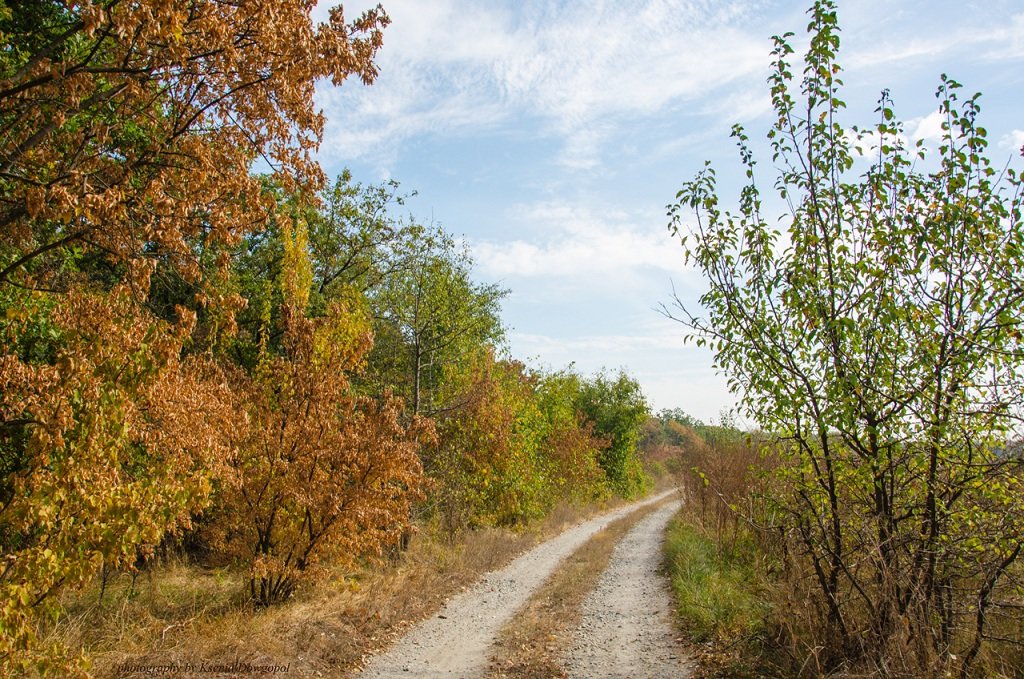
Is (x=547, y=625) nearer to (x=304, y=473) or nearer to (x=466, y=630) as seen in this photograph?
(x=466, y=630)

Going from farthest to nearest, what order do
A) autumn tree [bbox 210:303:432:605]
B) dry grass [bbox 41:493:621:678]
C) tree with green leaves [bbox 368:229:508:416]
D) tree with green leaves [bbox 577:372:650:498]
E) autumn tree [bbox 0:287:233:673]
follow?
tree with green leaves [bbox 577:372:650:498]
tree with green leaves [bbox 368:229:508:416]
autumn tree [bbox 210:303:432:605]
dry grass [bbox 41:493:621:678]
autumn tree [bbox 0:287:233:673]


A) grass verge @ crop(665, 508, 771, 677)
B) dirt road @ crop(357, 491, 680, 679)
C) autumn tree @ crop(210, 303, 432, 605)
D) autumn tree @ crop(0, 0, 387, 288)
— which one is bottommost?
dirt road @ crop(357, 491, 680, 679)

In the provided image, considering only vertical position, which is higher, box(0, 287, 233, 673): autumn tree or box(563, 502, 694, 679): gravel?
box(0, 287, 233, 673): autumn tree

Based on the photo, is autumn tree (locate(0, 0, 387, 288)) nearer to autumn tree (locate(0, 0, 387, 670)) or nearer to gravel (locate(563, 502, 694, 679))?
autumn tree (locate(0, 0, 387, 670))

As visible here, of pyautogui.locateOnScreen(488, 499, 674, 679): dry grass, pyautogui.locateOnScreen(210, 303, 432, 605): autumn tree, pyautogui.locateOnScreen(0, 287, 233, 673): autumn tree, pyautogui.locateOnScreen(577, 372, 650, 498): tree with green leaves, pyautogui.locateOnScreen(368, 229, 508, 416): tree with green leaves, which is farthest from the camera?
pyautogui.locateOnScreen(577, 372, 650, 498): tree with green leaves

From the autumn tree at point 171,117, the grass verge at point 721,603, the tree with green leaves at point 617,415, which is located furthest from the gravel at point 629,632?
the tree with green leaves at point 617,415

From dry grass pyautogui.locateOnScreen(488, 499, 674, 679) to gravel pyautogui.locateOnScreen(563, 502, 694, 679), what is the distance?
0.18 m

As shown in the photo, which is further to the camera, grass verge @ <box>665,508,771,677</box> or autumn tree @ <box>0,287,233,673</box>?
grass verge @ <box>665,508,771,677</box>

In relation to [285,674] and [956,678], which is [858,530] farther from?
[285,674]

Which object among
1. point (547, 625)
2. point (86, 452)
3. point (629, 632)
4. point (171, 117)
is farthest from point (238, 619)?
point (171, 117)

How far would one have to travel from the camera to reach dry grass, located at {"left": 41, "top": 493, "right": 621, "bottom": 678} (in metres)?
6.96

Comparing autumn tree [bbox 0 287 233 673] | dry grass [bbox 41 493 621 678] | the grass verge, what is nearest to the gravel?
the grass verge

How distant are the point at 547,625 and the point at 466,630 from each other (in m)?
1.19

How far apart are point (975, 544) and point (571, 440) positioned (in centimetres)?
2157
